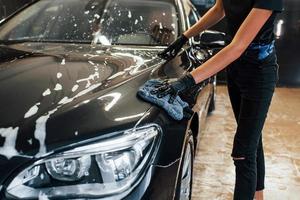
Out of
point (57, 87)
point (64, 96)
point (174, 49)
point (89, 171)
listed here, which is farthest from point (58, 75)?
point (174, 49)

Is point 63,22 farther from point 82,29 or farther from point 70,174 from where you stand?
point 70,174

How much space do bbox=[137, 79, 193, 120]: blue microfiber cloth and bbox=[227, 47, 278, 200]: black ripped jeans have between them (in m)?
0.43

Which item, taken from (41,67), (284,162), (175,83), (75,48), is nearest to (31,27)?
(75,48)

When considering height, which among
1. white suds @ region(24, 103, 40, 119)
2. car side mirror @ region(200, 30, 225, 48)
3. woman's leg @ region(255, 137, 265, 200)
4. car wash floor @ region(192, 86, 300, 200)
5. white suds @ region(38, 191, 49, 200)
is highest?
white suds @ region(24, 103, 40, 119)

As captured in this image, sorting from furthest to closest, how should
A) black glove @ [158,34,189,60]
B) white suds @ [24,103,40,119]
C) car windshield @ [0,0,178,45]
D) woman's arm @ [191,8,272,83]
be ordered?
car windshield @ [0,0,178,45] → black glove @ [158,34,189,60] → woman's arm @ [191,8,272,83] → white suds @ [24,103,40,119]

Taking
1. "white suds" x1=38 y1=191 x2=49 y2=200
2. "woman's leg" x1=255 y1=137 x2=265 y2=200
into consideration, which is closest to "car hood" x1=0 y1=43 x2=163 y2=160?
"white suds" x1=38 y1=191 x2=49 y2=200

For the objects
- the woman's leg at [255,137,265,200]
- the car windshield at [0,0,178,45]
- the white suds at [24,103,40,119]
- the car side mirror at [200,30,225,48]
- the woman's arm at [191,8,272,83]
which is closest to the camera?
the white suds at [24,103,40,119]

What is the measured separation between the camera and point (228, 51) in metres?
1.96

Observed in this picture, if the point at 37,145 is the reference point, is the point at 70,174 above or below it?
below

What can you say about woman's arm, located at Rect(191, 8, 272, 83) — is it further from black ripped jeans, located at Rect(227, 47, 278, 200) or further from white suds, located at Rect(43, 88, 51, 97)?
white suds, located at Rect(43, 88, 51, 97)

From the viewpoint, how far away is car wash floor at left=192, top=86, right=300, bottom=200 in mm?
3059

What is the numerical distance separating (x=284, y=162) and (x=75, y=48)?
1.98 metres

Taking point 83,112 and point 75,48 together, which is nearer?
point 83,112

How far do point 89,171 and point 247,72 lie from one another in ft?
3.48
